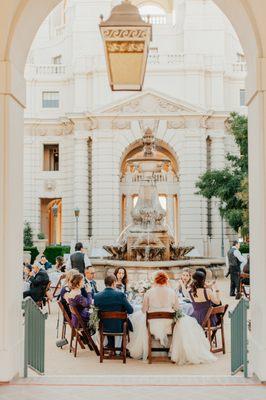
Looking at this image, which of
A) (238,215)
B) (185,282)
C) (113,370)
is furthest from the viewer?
(238,215)

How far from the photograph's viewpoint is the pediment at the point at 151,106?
116ft

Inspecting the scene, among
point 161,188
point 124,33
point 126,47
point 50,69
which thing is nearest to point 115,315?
point 126,47

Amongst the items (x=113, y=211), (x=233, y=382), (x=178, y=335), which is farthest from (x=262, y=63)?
(x=113, y=211)

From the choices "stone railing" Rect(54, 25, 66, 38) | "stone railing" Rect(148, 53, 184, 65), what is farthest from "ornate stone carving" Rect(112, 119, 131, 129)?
"stone railing" Rect(54, 25, 66, 38)

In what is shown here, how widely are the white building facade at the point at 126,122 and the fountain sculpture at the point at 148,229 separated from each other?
42.3 feet

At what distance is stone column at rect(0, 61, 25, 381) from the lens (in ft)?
22.9

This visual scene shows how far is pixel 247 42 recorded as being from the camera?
25.2ft

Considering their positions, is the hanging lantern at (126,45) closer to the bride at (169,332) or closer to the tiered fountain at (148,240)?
the bride at (169,332)

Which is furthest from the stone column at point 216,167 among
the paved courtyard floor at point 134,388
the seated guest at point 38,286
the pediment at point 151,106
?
the paved courtyard floor at point 134,388

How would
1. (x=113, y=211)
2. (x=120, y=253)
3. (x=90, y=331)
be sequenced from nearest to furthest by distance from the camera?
(x=90, y=331) < (x=120, y=253) < (x=113, y=211)

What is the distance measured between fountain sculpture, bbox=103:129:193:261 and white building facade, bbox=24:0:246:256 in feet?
42.3

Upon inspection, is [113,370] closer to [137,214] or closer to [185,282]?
[185,282]

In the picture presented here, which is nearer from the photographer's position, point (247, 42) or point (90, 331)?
point (247, 42)

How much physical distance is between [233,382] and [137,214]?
15.0m
